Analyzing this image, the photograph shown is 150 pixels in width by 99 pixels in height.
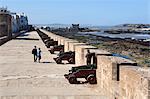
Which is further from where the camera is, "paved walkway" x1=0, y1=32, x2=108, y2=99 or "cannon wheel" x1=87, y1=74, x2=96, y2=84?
"cannon wheel" x1=87, y1=74, x2=96, y2=84

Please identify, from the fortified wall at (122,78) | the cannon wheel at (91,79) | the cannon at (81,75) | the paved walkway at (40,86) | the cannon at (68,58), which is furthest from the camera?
the cannon at (68,58)

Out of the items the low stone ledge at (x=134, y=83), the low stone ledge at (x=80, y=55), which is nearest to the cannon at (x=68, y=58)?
the low stone ledge at (x=80, y=55)

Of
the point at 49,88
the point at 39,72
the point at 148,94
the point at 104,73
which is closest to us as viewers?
the point at 148,94

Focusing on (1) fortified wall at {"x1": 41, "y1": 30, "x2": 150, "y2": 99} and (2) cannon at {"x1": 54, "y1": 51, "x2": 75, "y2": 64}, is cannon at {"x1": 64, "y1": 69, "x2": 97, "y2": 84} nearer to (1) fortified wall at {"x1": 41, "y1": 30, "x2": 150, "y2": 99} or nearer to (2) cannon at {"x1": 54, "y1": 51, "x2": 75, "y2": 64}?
(1) fortified wall at {"x1": 41, "y1": 30, "x2": 150, "y2": 99}

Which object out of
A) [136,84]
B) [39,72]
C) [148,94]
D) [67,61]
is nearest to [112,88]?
[136,84]

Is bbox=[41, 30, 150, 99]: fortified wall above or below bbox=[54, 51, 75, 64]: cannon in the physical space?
above

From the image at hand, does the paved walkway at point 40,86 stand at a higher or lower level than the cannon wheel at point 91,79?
lower

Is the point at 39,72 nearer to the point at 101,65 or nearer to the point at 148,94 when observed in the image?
the point at 101,65

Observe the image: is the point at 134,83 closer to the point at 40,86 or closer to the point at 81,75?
the point at 40,86

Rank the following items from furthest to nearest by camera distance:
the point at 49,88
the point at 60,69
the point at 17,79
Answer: the point at 60,69, the point at 17,79, the point at 49,88

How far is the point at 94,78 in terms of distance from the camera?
15.9 meters

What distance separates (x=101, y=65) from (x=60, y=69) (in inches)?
262

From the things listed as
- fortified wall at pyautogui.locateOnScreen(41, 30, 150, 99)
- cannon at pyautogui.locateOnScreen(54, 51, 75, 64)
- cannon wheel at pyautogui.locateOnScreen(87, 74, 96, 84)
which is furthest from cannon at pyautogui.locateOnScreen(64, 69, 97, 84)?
cannon at pyautogui.locateOnScreen(54, 51, 75, 64)

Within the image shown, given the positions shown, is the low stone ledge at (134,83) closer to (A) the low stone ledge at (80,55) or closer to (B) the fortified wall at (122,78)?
(B) the fortified wall at (122,78)
